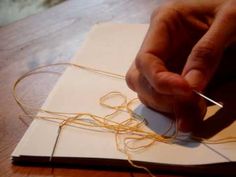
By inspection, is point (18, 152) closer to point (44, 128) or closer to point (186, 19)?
point (44, 128)

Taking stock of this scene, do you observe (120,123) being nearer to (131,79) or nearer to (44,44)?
(131,79)

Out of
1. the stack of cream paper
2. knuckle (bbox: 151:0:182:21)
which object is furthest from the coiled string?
knuckle (bbox: 151:0:182:21)

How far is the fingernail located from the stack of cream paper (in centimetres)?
7

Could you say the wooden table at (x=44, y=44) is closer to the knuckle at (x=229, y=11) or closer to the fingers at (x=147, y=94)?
the fingers at (x=147, y=94)

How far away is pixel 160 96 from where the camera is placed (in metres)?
0.55

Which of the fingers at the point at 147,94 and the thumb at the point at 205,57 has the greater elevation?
the thumb at the point at 205,57

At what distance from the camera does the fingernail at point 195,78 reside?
0.52 m

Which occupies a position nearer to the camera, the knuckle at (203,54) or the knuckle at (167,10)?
the knuckle at (203,54)

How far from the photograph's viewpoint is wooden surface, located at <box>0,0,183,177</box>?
1.75 ft

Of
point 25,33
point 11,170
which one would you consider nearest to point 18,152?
point 11,170

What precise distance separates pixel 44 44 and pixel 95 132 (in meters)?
0.41

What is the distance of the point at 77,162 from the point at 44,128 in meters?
0.10

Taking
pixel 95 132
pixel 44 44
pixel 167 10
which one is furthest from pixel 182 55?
pixel 44 44

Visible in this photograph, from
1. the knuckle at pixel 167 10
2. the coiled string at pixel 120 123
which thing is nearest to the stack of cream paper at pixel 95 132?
the coiled string at pixel 120 123
